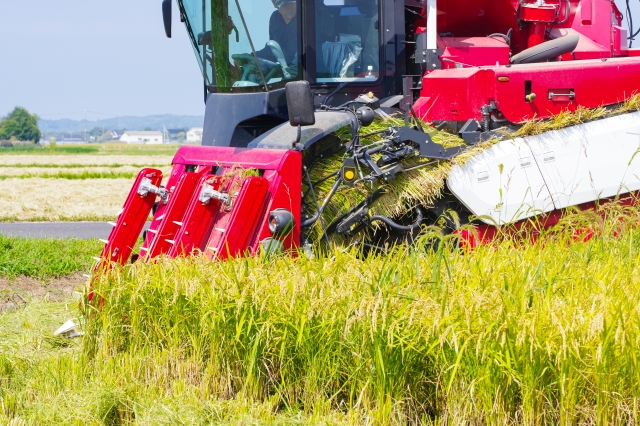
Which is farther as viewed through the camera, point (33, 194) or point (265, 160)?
point (33, 194)

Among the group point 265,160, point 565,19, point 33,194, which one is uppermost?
point 565,19

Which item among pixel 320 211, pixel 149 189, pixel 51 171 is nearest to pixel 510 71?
pixel 320 211

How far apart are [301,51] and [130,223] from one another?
178 cm

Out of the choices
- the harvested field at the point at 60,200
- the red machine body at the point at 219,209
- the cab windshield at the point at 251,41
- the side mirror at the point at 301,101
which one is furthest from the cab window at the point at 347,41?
the harvested field at the point at 60,200

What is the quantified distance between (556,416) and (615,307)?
47cm

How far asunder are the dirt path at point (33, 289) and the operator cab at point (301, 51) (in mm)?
1767

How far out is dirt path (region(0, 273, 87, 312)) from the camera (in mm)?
6158

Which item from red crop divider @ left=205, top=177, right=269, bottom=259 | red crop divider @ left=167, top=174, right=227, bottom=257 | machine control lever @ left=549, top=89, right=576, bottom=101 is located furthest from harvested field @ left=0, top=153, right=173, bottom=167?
red crop divider @ left=205, top=177, right=269, bottom=259

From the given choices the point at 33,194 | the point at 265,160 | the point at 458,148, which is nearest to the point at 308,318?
the point at 265,160

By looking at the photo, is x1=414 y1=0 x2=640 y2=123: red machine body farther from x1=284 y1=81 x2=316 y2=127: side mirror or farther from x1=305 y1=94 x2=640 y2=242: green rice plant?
x1=284 y1=81 x2=316 y2=127: side mirror

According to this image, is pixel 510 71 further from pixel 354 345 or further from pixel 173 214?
pixel 354 345

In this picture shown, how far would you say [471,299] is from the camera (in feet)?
11.3

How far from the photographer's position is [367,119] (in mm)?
5340

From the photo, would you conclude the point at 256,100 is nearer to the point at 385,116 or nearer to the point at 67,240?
the point at 385,116
